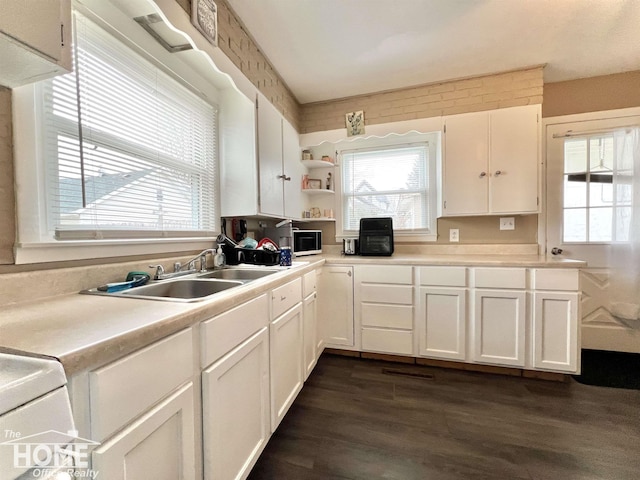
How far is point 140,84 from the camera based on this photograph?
135cm

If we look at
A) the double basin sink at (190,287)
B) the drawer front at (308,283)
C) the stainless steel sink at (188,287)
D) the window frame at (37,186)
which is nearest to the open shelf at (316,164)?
the drawer front at (308,283)

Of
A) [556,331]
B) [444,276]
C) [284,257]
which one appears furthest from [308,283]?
[556,331]

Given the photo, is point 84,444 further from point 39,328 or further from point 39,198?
point 39,198

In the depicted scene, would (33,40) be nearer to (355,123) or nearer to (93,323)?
(93,323)

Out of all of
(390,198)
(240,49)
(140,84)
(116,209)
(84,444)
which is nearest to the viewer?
(84,444)

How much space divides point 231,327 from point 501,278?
195cm

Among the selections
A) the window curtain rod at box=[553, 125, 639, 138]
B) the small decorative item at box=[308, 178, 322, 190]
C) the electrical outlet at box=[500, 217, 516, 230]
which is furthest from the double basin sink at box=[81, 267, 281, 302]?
the window curtain rod at box=[553, 125, 639, 138]

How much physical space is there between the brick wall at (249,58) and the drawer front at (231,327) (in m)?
1.58

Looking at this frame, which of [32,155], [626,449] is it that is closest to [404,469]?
[626,449]

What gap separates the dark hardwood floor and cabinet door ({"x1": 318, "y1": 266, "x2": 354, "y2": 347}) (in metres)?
0.37

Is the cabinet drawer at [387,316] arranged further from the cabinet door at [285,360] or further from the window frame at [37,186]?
the window frame at [37,186]

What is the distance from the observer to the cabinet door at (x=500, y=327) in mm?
1985

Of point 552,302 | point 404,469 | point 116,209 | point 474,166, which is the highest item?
point 474,166

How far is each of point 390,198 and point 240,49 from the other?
1.87 meters
